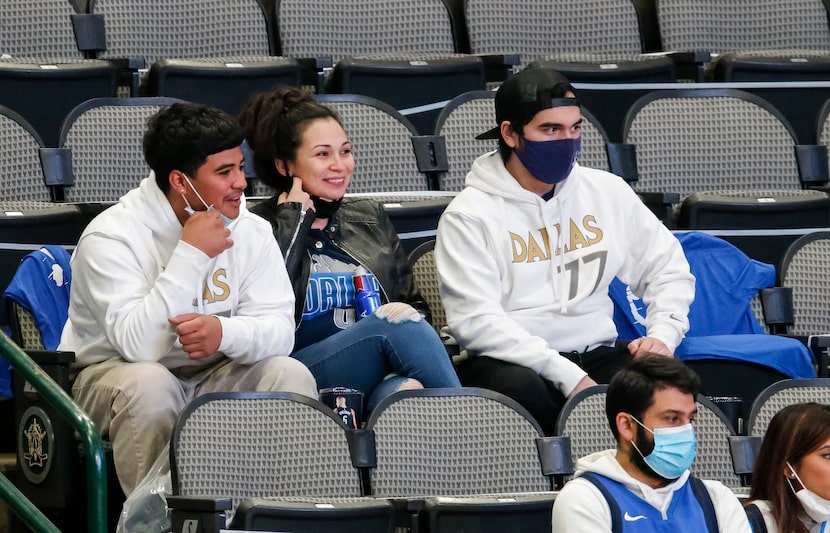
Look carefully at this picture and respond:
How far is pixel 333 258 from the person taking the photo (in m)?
3.79

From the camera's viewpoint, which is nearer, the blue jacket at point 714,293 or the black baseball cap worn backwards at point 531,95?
the black baseball cap worn backwards at point 531,95

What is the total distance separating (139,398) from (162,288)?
245 mm

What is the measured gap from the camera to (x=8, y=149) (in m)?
4.30

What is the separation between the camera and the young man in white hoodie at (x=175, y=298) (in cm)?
321

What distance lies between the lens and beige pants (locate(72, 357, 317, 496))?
3170 millimetres

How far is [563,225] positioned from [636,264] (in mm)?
238

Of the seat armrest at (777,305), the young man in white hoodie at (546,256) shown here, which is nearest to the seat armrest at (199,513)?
the young man in white hoodie at (546,256)

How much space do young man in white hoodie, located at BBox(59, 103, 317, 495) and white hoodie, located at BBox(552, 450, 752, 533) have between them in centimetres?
76

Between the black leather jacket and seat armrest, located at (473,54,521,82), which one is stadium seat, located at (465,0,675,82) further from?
the black leather jacket

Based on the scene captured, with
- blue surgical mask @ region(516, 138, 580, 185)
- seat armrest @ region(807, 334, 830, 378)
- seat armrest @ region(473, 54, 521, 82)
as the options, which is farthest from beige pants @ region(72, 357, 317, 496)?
seat armrest @ region(473, 54, 521, 82)

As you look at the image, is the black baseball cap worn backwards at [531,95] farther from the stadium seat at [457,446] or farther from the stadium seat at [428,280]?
the stadium seat at [457,446]

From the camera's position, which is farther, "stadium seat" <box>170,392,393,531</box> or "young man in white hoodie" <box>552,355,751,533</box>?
"stadium seat" <box>170,392,393,531</box>

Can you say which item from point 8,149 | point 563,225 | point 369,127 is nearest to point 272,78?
point 369,127

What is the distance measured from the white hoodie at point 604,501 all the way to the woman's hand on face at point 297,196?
113 cm
